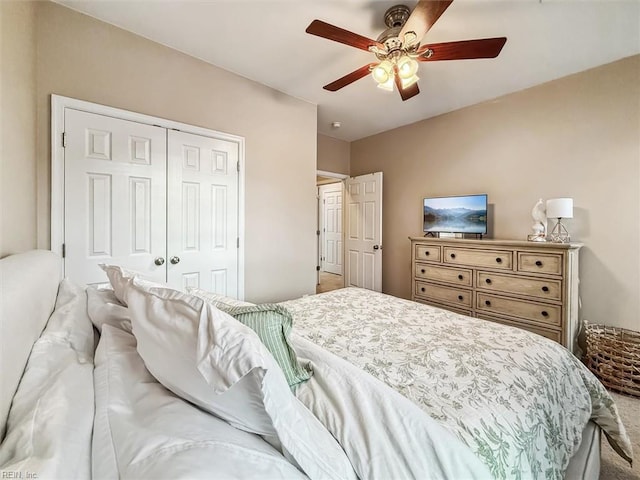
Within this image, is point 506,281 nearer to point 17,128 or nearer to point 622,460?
point 622,460

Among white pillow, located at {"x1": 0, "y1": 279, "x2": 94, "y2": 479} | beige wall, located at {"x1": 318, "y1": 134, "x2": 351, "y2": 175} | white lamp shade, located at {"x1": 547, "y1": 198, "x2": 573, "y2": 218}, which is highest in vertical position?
beige wall, located at {"x1": 318, "y1": 134, "x2": 351, "y2": 175}

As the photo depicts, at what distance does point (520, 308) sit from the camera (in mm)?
2541

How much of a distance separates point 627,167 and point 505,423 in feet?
9.35

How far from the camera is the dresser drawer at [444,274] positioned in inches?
114

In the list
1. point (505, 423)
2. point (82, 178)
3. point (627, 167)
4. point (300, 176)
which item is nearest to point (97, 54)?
point (82, 178)

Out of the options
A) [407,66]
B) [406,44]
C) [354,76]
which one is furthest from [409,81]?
[354,76]

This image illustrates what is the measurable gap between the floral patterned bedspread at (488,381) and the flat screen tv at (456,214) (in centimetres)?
180

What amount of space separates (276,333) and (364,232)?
3.55 m

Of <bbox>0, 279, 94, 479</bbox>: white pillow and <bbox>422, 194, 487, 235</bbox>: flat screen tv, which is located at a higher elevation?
<bbox>422, 194, 487, 235</bbox>: flat screen tv

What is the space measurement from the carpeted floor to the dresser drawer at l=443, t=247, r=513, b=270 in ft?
4.04

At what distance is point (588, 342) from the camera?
7.66 ft

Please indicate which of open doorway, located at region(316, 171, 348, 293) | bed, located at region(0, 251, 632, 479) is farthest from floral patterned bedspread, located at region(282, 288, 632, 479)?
open doorway, located at region(316, 171, 348, 293)

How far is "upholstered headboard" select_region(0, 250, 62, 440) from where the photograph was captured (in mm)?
580

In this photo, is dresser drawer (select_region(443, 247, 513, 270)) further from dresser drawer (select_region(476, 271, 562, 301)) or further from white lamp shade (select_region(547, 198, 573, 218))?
white lamp shade (select_region(547, 198, 573, 218))
